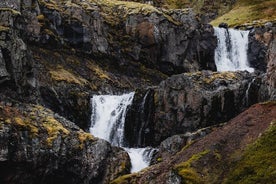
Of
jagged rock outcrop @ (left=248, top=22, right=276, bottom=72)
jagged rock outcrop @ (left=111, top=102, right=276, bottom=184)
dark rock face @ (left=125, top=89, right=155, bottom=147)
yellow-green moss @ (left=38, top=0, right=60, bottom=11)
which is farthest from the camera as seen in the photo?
jagged rock outcrop @ (left=248, top=22, right=276, bottom=72)

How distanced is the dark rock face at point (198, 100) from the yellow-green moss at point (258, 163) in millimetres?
21434

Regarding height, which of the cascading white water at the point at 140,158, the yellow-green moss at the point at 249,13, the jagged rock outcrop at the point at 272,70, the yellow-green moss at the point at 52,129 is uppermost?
the yellow-green moss at the point at 249,13

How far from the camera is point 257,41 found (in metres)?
106

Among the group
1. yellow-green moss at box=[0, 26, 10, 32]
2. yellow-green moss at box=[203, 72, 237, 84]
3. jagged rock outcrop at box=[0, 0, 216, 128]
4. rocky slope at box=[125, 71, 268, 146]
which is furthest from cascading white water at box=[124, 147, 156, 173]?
yellow-green moss at box=[0, 26, 10, 32]

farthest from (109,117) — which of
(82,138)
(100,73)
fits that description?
(100,73)

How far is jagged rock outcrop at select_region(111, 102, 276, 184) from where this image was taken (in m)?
31.0

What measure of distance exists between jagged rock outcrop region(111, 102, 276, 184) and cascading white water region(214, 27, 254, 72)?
5897cm

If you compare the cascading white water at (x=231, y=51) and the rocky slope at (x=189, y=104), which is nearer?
the rocky slope at (x=189, y=104)

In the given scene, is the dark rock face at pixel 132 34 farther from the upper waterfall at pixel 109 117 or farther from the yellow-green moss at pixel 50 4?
the upper waterfall at pixel 109 117

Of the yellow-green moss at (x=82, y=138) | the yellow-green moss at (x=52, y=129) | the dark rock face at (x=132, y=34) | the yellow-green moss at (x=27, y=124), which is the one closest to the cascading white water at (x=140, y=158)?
the yellow-green moss at (x=82, y=138)

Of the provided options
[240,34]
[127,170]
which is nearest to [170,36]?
[240,34]

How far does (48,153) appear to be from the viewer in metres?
46.3

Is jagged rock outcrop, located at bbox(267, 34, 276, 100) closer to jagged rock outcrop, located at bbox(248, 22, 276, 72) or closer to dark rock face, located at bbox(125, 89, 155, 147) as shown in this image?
dark rock face, located at bbox(125, 89, 155, 147)

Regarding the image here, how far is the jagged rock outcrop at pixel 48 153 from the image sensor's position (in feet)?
147
